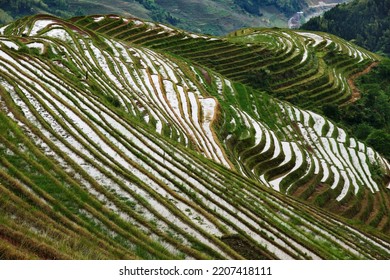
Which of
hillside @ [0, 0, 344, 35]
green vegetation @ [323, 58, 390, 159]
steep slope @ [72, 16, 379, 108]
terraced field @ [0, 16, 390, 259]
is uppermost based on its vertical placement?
terraced field @ [0, 16, 390, 259]

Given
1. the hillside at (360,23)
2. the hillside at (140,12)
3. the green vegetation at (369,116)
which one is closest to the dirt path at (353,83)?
the green vegetation at (369,116)

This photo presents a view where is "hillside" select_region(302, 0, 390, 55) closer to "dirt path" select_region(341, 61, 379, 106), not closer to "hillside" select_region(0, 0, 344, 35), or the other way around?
"dirt path" select_region(341, 61, 379, 106)

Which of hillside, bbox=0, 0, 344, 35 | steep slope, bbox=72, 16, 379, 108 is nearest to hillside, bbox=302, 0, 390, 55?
hillside, bbox=0, 0, 344, 35

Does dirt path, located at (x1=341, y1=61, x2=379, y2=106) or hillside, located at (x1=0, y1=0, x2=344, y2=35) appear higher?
dirt path, located at (x1=341, y1=61, x2=379, y2=106)

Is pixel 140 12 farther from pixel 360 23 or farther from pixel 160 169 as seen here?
pixel 160 169

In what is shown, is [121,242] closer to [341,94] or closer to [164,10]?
[341,94]

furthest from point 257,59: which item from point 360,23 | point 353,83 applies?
point 360,23

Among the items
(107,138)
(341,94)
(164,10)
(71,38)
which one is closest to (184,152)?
(107,138)
